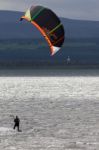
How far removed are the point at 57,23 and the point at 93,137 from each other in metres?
7.63

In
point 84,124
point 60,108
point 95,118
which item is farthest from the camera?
point 60,108

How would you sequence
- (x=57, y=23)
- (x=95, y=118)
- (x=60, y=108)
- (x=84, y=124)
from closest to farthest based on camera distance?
1. (x=57, y=23)
2. (x=84, y=124)
3. (x=95, y=118)
4. (x=60, y=108)

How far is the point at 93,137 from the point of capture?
40406mm

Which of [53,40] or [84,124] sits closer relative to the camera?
[53,40]

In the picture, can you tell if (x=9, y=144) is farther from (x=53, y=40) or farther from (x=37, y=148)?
(x=53, y=40)

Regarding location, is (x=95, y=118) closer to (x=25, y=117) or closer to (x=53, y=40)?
(x=25, y=117)

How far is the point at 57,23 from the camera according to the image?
38.1 metres

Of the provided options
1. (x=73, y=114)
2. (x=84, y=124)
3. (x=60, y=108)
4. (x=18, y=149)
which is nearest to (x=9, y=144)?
(x=18, y=149)

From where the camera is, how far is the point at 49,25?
3834cm

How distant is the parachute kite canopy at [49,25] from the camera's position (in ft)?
125

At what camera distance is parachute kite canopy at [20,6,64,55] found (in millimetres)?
38250

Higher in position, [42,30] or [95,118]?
[42,30]

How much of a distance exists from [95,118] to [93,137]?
488 inches

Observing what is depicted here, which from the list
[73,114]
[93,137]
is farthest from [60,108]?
[93,137]
